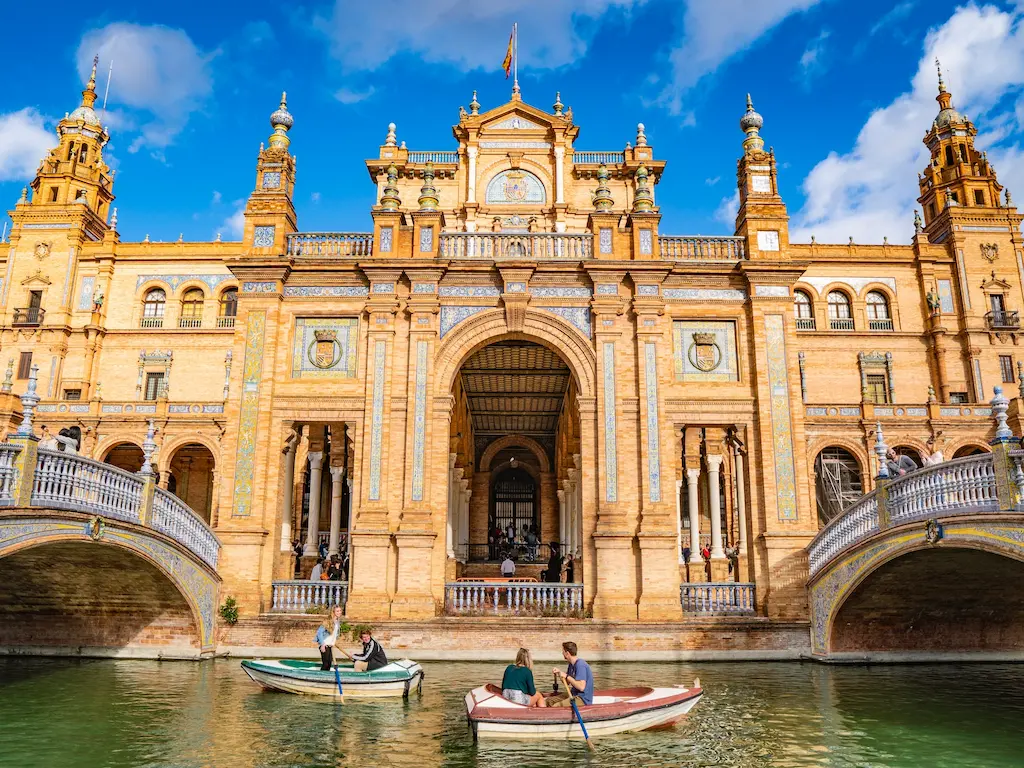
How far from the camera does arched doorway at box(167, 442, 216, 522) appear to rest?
33.2 metres

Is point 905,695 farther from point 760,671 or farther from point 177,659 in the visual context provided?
A: point 177,659

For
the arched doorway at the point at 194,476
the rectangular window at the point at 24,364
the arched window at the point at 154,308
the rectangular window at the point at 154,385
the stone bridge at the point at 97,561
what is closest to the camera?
the stone bridge at the point at 97,561

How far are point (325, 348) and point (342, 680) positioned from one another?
848 centimetres

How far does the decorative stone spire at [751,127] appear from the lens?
1925 centimetres

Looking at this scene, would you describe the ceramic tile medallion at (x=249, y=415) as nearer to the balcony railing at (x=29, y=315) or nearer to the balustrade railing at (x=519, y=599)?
the balustrade railing at (x=519, y=599)

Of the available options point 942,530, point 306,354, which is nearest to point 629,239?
point 306,354

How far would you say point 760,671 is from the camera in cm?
1443

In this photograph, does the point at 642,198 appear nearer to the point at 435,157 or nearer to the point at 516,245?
the point at 516,245

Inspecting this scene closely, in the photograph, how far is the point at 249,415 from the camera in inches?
685

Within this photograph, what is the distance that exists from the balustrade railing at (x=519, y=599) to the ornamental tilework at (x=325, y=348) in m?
5.35

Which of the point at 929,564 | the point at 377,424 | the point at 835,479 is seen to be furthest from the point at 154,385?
the point at 929,564

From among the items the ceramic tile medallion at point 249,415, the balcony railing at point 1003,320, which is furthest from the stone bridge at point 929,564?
the balcony railing at point 1003,320

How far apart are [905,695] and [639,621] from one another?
513 centimetres

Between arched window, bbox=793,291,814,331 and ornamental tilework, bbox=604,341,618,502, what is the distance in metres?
21.9
